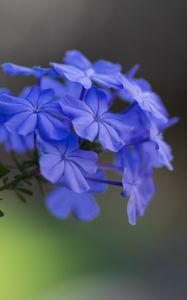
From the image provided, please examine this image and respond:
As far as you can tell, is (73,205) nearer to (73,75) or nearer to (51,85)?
(51,85)

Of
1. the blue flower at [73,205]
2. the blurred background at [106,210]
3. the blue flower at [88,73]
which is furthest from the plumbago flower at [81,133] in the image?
the blurred background at [106,210]

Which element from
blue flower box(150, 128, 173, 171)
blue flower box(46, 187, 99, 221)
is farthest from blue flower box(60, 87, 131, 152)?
blue flower box(46, 187, 99, 221)

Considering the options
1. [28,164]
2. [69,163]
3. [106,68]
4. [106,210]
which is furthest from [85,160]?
[106,210]

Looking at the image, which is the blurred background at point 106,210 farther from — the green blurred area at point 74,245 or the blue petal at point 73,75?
the blue petal at point 73,75

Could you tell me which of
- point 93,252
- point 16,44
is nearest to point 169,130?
point 16,44

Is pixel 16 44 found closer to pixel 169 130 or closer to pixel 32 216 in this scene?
pixel 169 130

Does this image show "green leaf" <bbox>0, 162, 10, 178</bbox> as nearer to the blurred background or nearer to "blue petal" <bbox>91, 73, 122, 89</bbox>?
"blue petal" <bbox>91, 73, 122, 89</bbox>
